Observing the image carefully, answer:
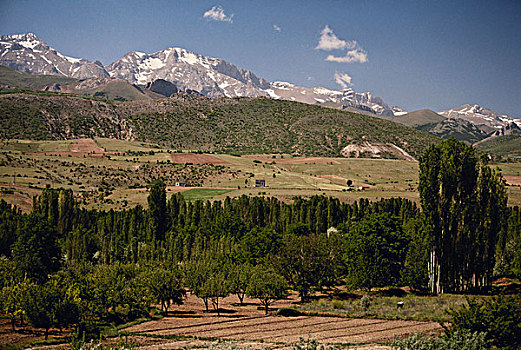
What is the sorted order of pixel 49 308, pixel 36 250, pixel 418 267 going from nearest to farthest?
1. pixel 49 308
2. pixel 418 267
3. pixel 36 250

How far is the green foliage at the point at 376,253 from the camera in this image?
45247 mm

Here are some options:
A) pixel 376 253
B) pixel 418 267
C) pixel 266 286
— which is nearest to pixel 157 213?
pixel 266 286

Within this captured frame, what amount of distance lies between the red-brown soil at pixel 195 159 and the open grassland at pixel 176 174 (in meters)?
0.36

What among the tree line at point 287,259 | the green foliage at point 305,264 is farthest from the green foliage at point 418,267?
the green foliage at point 305,264

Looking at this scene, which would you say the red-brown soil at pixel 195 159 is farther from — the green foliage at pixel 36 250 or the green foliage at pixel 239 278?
the green foliage at pixel 239 278

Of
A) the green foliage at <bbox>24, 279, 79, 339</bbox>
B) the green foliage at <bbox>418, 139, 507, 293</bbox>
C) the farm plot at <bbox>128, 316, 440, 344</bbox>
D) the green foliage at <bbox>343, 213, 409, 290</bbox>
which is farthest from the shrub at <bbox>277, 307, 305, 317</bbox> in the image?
the green foliage at <bbox>24, 279, 79, 339</bbox>

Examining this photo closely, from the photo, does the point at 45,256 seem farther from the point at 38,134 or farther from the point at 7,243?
the point at 38,134

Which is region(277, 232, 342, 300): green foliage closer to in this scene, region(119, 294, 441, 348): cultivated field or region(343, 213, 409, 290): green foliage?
region(343, 213, 409, 290): green foliage

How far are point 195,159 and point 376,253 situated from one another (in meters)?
117

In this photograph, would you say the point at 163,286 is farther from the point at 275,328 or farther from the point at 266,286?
the point at 275,328

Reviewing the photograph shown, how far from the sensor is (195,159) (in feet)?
514

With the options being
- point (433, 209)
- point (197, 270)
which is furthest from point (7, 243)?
point (433, 209)

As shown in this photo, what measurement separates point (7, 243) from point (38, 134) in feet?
466

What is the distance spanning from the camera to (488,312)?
21.7m
